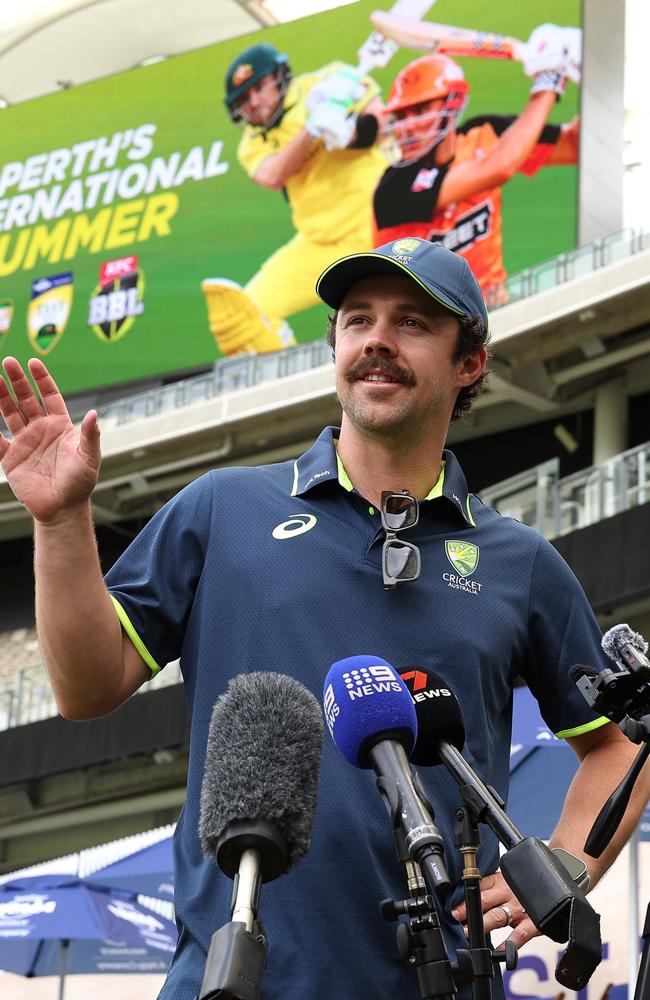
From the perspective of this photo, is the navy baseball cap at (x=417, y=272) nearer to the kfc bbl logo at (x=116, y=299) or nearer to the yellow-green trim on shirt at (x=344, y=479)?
the yellow-green trim on shirt at (x=344, y=479)

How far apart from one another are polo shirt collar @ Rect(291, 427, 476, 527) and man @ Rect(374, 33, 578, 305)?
2053cm

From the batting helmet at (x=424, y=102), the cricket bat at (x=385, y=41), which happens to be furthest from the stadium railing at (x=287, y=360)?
the cricket bat at (x=385, y=41)

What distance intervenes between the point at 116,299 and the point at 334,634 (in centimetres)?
2787

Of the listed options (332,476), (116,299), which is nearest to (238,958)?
(332,476)

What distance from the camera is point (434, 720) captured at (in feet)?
6.98

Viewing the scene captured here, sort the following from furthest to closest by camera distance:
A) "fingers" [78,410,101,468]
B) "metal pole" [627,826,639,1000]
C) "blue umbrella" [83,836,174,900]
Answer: "blue umbrella" [83,836,174,900], "metal pole" [627,826,639,1000], "fingers" [78,410,101,468]

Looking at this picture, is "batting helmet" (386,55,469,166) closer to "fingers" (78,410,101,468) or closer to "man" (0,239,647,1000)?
"man" (0,239,647,1000)

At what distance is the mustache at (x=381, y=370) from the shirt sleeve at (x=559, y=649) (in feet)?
1.43

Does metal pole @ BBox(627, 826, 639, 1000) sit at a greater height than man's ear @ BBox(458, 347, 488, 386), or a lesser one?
greater

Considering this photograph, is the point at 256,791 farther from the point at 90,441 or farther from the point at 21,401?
the point at 21,401

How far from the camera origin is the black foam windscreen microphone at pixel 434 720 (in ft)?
6.98

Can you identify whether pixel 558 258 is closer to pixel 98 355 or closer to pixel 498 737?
pixel 98 355

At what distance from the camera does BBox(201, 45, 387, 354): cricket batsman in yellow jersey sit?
26609mm

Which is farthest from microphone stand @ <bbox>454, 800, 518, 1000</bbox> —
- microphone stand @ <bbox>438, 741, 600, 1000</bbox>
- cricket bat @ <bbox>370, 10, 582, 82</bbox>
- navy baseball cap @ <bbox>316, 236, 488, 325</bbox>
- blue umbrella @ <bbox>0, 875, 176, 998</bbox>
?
cricket bat @ <bbox>370, 10, 582, 82</bbox>
